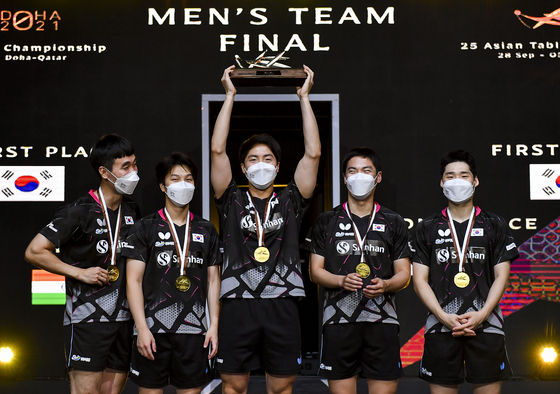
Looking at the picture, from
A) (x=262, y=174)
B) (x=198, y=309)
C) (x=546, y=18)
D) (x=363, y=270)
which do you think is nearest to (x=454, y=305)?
(x=363, y=270)

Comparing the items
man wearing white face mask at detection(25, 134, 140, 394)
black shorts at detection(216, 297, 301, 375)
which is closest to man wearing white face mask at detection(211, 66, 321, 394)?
black shorts at detection(216, 297, 301, 375)

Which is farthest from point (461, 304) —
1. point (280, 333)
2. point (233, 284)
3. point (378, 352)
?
point (233, 284)

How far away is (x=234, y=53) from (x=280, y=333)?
8.00 feet

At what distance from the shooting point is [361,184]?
10.4 ft

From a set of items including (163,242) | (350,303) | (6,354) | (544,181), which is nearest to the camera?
(163,242)

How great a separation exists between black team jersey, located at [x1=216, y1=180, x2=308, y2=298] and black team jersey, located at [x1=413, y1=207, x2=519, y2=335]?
74cm

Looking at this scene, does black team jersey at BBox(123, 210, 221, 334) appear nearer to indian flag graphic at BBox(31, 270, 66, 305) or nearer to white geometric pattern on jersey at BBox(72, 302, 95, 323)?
white geometric pattern on jersey at BBox(72, 302, 95, 323)

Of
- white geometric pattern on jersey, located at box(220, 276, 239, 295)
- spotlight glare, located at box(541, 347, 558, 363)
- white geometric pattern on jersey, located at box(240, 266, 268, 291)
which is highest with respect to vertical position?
white geometric pattern on jersey, located at box(240, 266, 268, 291)

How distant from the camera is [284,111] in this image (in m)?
4.73

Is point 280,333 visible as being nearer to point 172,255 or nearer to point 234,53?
point 172,255

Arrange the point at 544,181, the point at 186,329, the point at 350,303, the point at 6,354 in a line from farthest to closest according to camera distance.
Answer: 1. the point at 544,181
2. the point at 6,354
3. the point at 350,303
4. the point at 186,329

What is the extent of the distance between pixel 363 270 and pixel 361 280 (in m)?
0.15

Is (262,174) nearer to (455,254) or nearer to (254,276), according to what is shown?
(254,276)

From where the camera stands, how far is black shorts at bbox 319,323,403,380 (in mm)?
3037
